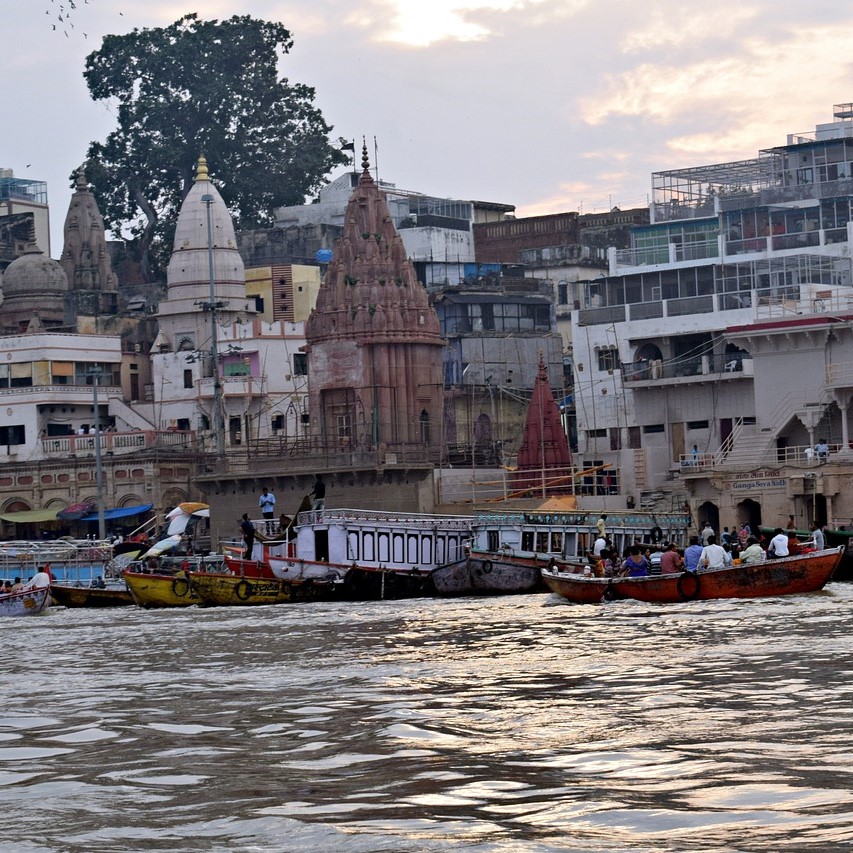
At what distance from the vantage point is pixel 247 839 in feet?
42.5

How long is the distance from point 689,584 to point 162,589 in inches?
543

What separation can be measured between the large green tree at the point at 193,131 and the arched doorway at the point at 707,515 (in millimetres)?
42493

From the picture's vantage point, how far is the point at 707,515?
2082 inches

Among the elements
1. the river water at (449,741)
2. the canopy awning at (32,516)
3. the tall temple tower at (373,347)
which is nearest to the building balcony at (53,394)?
the canopy awning at (32,516)

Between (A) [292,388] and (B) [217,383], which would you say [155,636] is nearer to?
(B) [217,383]

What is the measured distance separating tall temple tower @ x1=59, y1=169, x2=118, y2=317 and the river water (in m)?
55.5

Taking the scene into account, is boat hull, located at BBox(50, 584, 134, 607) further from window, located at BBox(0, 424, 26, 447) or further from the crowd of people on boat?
window, located at BBox(0, 424, 26, 447)

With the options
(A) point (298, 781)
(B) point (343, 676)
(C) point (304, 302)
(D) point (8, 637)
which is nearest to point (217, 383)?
(C) point (304, 302)

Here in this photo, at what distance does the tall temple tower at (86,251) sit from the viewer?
83312 millimetres

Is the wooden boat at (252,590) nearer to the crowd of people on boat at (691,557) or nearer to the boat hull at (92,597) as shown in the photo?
the boat hull at (92,597)

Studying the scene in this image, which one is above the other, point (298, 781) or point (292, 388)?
point (292, 388)

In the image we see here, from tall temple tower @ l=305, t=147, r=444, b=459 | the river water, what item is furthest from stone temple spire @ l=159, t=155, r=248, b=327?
the river water

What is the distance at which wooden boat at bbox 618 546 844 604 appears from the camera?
33219 millimetres

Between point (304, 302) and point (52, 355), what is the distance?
12364 mm
